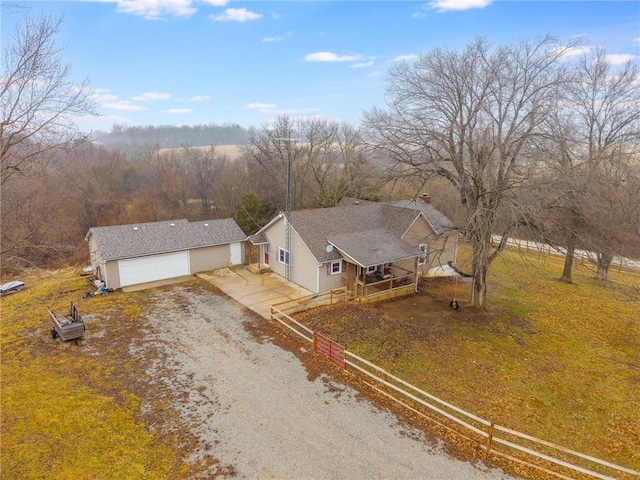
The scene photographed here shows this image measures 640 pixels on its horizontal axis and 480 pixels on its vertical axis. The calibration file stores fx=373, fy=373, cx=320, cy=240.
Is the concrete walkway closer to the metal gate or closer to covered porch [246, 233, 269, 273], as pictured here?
covered porch [246, 233, 269, 273]

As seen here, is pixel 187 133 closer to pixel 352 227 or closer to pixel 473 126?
pixel 352 227

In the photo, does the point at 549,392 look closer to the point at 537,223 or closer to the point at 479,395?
the point at 479,395

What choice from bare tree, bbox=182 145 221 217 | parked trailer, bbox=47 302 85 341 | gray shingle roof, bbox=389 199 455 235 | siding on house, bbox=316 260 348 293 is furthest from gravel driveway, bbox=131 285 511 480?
bare tree, bbox=182 145 221 217

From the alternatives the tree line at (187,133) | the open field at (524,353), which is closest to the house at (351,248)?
the open field at (524,353)

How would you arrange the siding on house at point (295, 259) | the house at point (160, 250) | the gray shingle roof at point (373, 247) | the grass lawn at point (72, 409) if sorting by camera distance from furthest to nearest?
the house at point (160, 250), the siding on house at point (295, 259), the gray shingle roof at point (373, 247), the grass lawn at point (72, 409)

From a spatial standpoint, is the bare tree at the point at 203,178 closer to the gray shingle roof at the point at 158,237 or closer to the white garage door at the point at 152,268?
the gray shingle roof at the point at 158,237
